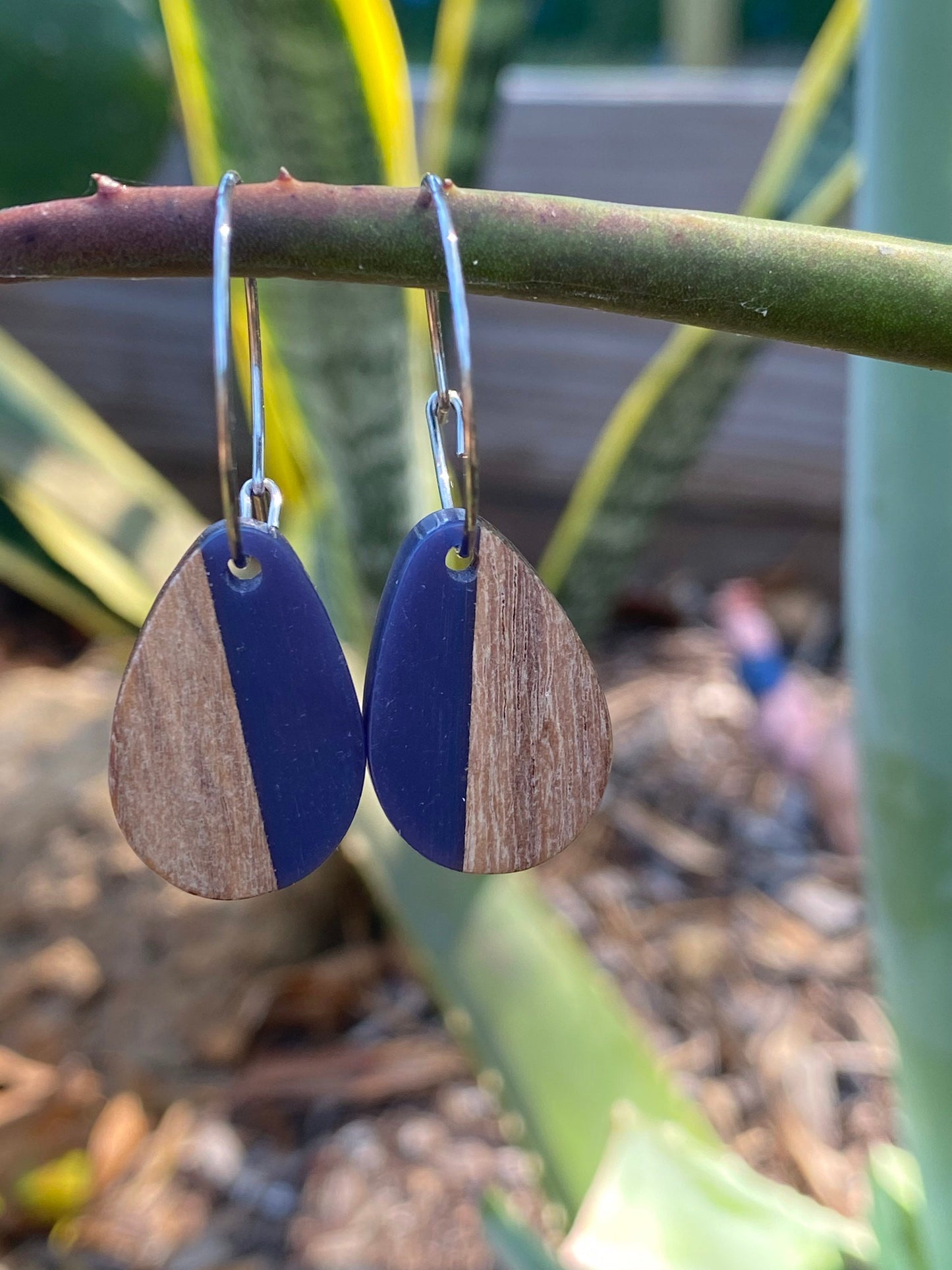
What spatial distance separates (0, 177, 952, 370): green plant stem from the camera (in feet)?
0.63

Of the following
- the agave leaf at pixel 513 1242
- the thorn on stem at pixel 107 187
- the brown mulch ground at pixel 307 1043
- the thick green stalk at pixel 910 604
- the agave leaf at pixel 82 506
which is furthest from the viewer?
the agave leaf at pixel 82 506

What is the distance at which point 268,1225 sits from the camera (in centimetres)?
63

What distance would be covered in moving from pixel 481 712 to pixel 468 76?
0.58 meters

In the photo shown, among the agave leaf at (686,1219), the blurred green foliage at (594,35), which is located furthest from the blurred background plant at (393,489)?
the blurred green foliage at (594,35)

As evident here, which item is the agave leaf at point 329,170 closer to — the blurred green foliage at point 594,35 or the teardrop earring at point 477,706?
the teardrop earring at point 477,706

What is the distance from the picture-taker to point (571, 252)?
19cm

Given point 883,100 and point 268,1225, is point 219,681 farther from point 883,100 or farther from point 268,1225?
point 268,1225

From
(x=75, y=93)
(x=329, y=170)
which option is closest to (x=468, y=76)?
(x=329, y=170)

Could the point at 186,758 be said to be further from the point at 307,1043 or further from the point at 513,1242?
the point at 307,1043

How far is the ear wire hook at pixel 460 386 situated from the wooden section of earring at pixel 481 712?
0.5 inches

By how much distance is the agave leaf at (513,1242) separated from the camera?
17.7 inches

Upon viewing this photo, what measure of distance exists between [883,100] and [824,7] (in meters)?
1.41

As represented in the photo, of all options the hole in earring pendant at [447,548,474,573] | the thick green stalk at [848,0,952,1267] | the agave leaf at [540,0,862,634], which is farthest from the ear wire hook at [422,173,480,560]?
the agave leaf at [540,0,862,634]

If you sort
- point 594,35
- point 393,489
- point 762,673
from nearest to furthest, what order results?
point 393,489
point 762,673
point 594,35
